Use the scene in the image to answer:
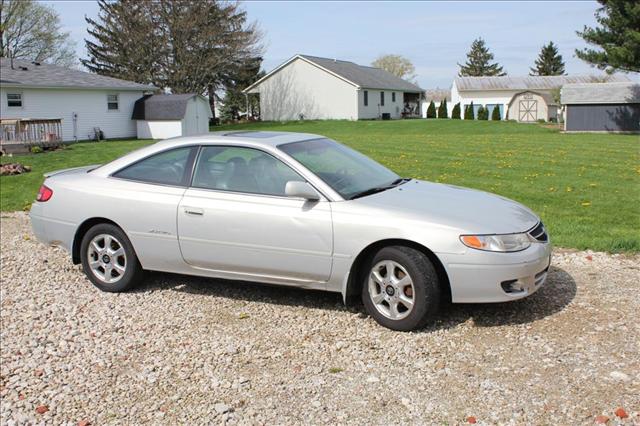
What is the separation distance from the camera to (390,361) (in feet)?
14.6

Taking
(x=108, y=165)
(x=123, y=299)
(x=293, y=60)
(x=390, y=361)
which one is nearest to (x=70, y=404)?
(x=123, y=299)

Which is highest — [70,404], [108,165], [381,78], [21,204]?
[381,78]

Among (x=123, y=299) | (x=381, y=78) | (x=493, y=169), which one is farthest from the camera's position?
(x=381, y=78)

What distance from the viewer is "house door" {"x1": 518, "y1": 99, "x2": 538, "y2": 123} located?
5794 cm

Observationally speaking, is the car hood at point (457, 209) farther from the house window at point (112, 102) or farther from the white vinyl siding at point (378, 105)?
the white vinyl siding at point (378, 105)

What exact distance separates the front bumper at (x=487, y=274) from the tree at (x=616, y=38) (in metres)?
32.0

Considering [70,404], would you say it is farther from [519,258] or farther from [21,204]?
[21,204]

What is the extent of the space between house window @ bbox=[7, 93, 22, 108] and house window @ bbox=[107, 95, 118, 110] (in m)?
5.48

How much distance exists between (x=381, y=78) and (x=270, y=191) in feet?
182

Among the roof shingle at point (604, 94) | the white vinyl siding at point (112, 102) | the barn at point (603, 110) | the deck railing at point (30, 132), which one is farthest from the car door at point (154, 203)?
the roof shingle at point (604, 94)

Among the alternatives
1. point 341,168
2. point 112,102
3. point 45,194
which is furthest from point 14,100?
point 341,168

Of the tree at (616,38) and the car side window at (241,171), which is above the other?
the tree at (616,38)

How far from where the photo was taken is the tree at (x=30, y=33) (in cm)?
5053

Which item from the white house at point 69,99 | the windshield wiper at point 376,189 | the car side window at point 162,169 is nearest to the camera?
the windshield wiper at point 376,189
